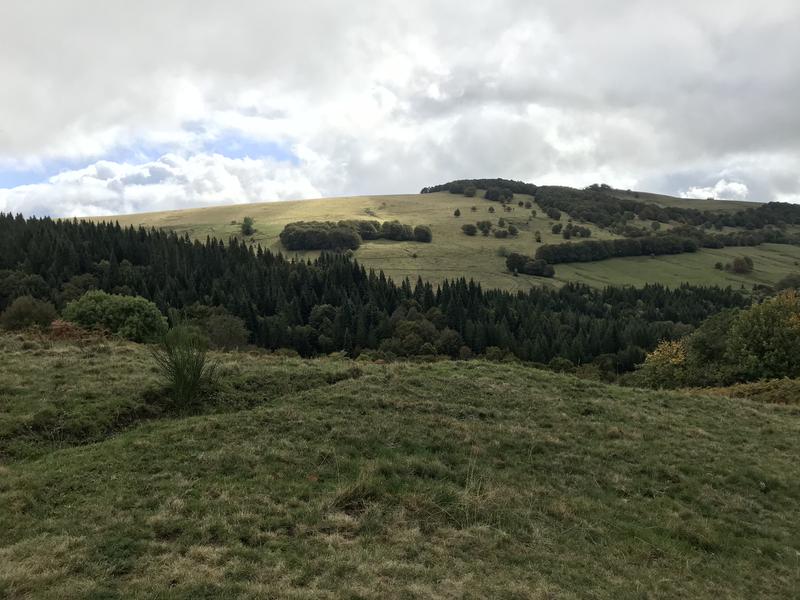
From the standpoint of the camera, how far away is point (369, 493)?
13141mm

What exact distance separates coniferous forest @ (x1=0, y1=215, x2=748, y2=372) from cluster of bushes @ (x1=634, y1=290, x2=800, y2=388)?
125ft

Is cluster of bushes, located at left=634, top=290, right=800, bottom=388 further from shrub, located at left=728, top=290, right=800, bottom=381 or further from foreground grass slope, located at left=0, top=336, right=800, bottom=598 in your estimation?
foreground grass slope, located at left=0, top=336, right=800, bottom=598

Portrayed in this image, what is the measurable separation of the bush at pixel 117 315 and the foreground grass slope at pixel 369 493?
970 inches

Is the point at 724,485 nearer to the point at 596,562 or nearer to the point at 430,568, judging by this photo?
the point at 596,562

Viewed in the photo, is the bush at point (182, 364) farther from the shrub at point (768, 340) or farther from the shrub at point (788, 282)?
the shrub at point (788, 282)

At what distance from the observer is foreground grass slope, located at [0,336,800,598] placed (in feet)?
30.6

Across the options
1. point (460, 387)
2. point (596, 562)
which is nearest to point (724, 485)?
point (596, 562)

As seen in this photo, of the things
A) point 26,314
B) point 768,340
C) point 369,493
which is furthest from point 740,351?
point 26,314

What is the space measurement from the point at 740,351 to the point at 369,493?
5606 centimetres

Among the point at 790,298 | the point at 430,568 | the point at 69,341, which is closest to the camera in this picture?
the point at 430,568

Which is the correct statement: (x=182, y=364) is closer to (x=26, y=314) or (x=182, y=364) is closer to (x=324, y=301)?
(x=26, y=314)

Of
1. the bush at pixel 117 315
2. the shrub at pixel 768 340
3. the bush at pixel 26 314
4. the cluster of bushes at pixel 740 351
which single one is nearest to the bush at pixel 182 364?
the bush at pixel 117 315

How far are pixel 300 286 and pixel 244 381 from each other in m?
114

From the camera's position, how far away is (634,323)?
12625cm
